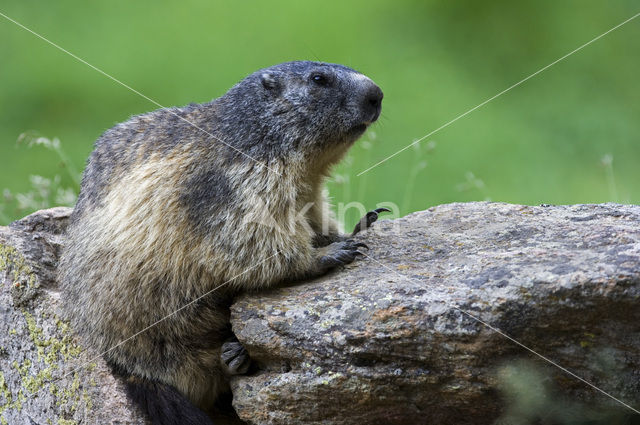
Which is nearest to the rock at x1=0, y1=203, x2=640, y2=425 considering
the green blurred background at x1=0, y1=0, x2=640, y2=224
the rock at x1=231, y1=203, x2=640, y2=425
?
the rock at x1=231, y1=203, x2=640, y2=425

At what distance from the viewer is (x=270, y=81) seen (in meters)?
4.88

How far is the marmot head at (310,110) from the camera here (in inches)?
187

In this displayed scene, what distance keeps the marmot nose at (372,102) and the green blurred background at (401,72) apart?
351 cm

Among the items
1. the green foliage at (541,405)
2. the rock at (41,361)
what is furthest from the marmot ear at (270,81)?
the green foliage at (541,405)

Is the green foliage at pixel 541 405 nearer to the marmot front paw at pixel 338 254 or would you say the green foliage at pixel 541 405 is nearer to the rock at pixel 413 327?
the rock at pixel 413 327

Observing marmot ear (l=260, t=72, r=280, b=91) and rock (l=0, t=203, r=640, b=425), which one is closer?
rock (l=0, t=203, r=640, b=425)

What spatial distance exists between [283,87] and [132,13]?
5768 mm

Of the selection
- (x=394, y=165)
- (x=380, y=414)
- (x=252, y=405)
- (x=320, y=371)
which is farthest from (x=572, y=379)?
(x=394, y=165)

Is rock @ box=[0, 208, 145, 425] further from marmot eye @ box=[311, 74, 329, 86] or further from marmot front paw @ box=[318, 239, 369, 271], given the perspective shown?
marmot eye @ box=[311, 74, 329, 86]

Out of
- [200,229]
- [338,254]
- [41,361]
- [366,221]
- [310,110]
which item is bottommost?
[41,361]

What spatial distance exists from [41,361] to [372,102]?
258 cm

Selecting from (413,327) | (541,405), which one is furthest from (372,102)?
(541,405)

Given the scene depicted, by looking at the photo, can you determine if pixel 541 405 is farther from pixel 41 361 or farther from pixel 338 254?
pixel 41 361

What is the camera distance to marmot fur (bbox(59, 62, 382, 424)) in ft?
14.8
